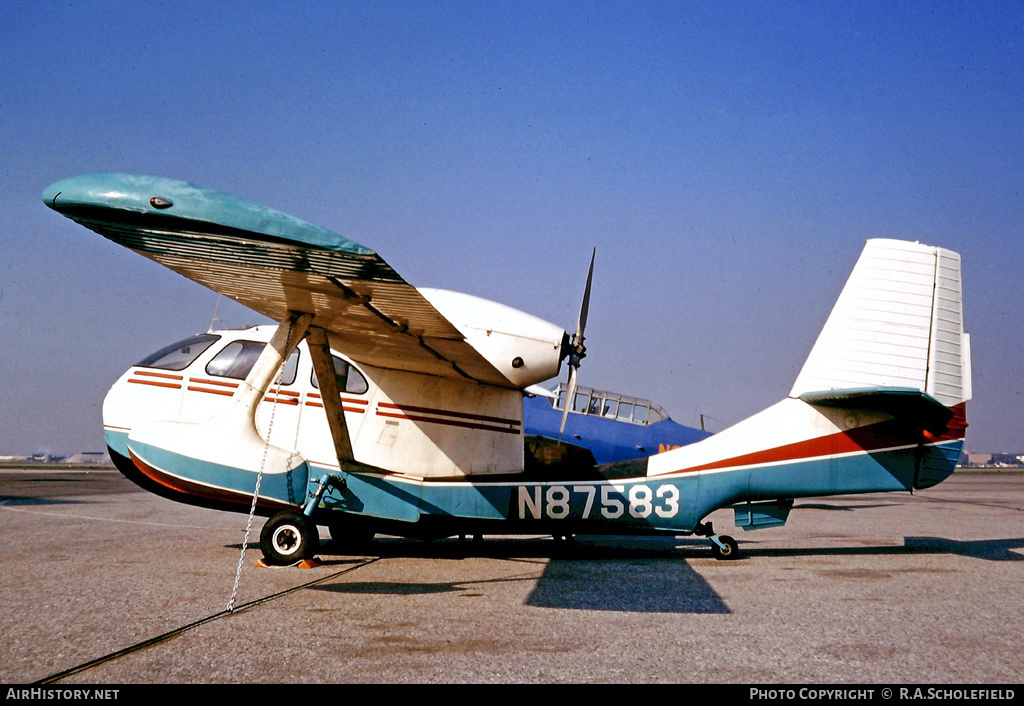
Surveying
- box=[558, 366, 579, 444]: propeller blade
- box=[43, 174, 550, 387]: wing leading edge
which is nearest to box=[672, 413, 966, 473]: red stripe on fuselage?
box=[558, 366, 579, 444]: propeller blade

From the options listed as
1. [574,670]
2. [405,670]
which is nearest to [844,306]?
[574,670]

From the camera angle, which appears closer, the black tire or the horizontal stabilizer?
the horizontal stabilizer

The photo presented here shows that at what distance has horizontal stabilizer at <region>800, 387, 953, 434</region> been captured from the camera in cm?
820

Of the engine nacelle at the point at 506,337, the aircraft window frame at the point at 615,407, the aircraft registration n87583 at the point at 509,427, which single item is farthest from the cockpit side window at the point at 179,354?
the aircraft window frame at the point at 615,407

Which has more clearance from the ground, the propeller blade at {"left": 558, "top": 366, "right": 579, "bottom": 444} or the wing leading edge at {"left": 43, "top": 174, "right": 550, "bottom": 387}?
the wing leading edge at {"left": 43, "top": 174, "right": 550, "bottom": 387}

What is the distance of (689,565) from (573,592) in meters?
2.63

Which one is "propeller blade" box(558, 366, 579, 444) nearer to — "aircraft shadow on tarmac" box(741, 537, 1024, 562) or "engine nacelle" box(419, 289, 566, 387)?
"engine nacelle" box(419, 289, 566, 387)

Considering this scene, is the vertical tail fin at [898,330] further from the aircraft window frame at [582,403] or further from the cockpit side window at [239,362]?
the aircraft window frame at [582,403]

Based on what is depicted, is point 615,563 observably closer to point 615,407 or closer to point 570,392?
point 570,392

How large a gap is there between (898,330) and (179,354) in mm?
9202

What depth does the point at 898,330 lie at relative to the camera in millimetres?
8906

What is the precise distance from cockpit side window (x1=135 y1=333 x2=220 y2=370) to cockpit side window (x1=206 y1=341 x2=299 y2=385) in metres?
0.28

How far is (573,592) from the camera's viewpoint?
653cm
